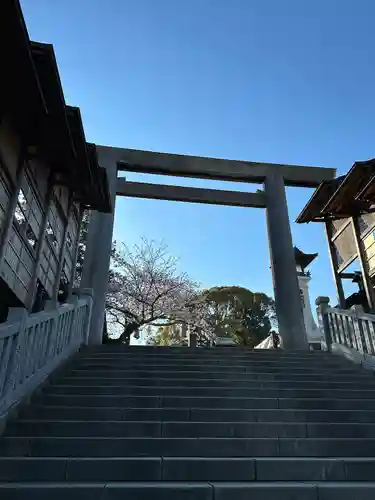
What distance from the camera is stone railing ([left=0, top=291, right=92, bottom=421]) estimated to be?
363 cm

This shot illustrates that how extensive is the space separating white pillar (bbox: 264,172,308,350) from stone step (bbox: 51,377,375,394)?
419 cm

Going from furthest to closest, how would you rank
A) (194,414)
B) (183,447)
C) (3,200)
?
(3,200), (194,414), (183,447)

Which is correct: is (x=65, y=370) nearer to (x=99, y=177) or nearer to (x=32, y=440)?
(x=32, y=440)

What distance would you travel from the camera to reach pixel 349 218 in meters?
9.67

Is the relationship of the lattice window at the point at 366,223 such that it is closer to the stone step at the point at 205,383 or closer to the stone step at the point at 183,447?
the stone step at the point at 205,383

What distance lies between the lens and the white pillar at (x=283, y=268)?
972 centimetres

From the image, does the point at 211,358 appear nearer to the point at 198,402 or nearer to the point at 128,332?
the point at 198,402

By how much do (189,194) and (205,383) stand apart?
22.5 ft

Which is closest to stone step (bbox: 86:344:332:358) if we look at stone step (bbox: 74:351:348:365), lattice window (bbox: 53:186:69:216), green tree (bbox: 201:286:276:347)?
stone step (bbox: 74:351:348:365)

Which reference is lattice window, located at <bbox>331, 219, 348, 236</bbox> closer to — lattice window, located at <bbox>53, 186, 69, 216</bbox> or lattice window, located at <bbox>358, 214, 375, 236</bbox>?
lattice window, located at <bbox>358, 214, 375, 236</bbox>

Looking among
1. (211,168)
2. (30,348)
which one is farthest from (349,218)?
(30,348)

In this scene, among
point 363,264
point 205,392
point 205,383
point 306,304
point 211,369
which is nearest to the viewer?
point 205,392

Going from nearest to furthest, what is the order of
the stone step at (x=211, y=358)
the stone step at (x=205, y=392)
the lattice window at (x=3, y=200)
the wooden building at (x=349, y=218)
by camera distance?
the stone step at (x=205, y=392) < the lattice window at (x=3, y=200) < the stone step at (x=211, y=358) < the wooden building at (x=349, y=218)

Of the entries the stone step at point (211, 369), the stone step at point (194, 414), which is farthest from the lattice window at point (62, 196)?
the stone step at point (194, 414)
